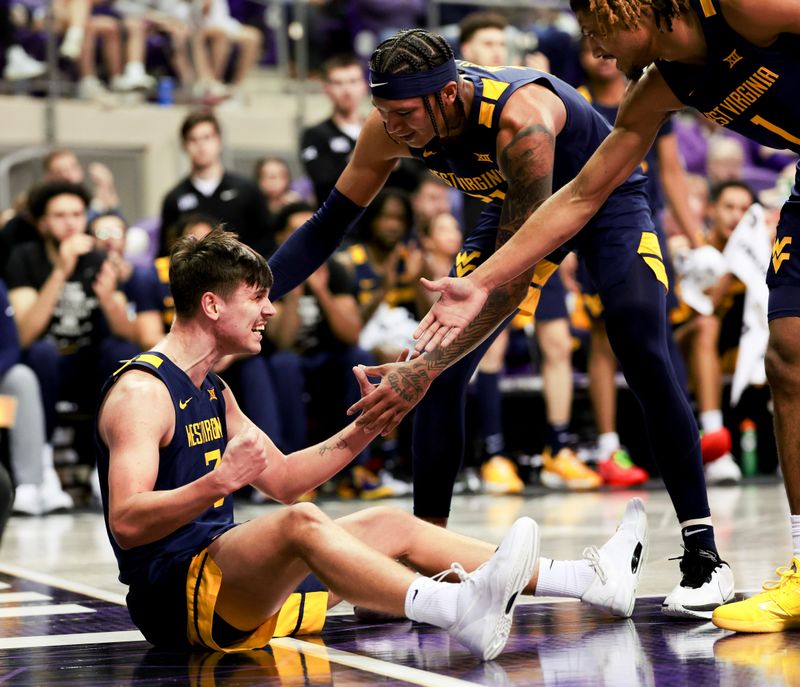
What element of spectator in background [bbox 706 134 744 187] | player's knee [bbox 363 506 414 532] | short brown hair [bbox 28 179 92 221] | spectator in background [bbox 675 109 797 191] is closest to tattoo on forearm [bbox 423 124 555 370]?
player's knee [bbox 363 506 414 532]

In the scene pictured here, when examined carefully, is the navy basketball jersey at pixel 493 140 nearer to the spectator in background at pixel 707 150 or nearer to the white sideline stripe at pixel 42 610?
the white sideline stripe at pixel 42 610

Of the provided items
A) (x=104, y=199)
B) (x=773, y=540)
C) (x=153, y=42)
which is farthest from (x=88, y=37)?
(x=773, y=540)

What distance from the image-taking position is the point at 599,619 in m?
3.92

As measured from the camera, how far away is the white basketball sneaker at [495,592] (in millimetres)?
3168

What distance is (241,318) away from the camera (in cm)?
362

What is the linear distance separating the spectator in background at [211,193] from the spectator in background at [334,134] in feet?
1.61

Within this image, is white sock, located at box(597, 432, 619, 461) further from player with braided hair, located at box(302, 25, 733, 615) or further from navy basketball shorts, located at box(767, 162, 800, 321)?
navy basketball shorts, located at box(767, 162, 800, 321)

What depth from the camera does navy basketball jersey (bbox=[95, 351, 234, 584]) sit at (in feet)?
11.5

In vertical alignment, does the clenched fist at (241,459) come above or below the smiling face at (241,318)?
below

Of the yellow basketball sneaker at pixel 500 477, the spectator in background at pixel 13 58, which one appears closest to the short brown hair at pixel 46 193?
the spectator in background at pixel 13 58

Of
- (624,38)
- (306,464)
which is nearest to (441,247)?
(306,464)

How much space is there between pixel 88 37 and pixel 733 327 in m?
5.38

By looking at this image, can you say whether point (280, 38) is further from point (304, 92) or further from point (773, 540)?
point (773, 540)

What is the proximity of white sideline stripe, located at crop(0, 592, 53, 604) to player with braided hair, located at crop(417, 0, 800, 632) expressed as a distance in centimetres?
188
